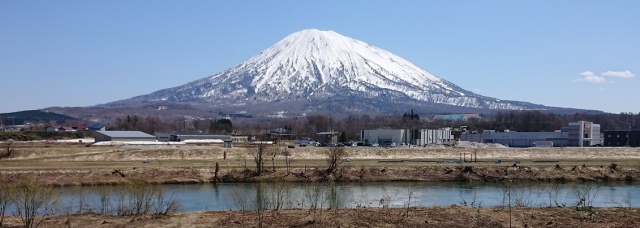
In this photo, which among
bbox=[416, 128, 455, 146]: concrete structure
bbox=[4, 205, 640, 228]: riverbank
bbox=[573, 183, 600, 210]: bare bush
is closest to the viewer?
bbox=[4, 205, 640, 228]: riverbank

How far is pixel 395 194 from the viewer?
2772 centimetres

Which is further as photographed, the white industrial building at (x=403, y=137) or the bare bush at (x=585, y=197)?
the white industrial building at (x=403, y=137)

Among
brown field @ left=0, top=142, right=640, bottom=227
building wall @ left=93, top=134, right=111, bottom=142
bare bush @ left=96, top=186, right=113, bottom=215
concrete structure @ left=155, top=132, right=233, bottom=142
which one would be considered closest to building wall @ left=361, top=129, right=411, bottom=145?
concrete structure @ left=155, top=132, right=233, bottom=142

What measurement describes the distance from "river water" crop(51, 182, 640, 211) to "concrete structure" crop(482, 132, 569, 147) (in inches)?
2040

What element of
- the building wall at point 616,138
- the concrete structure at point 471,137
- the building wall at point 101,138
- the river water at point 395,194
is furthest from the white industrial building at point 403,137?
the river water at point 395,194

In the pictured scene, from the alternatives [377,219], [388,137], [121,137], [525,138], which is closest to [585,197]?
[377,219]

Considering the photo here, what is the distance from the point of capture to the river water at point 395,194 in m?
23.5

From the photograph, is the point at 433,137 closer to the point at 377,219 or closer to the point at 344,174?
the point at 344,174

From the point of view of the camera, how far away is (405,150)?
55906mm

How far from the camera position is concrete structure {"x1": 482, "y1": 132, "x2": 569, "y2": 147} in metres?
84.8

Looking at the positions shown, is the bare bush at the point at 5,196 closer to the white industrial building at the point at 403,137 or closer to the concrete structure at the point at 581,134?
the white industrial building at the point at 403,137

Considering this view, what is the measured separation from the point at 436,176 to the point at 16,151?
3119cm

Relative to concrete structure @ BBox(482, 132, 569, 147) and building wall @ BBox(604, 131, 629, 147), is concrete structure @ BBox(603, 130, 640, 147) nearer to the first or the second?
building wall @ BBox(604, 131, 629, 147)

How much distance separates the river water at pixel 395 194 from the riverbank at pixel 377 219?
2470 mm
